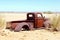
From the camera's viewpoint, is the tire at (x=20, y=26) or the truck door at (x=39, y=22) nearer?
the tire at (x=20, y=26)

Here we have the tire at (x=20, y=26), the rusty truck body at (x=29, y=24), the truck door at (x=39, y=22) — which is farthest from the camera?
the truck door at (x=39, y=22)

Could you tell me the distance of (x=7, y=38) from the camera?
1241 centimetres

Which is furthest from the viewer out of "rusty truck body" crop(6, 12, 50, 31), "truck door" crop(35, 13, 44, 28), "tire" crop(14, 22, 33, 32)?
"truck door" crop(35, 13, 44, 28)

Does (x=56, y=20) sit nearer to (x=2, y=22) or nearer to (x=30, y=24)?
(x=30, y=24)

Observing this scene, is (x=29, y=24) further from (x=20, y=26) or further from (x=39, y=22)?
(x=39, y=22)

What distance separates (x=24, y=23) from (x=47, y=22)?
8.06 feet

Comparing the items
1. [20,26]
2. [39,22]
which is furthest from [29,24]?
[39,22]

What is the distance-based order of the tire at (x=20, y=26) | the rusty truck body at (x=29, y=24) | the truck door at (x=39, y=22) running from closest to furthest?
1. the tire at (x=20, y=26)
2. the rusty truck body at (x=29, y=24)
3. the truck door at (x=39, y=22)

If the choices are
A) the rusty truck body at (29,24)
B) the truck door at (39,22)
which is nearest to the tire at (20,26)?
the rusty truck body at (29,24)

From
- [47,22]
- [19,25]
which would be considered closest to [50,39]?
[19,25]

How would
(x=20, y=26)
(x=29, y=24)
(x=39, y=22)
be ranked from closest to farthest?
(x=20, y=26), (x=29, y=24), (x=39, y=22)


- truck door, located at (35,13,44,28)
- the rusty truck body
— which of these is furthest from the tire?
truck door, located at (35,13,44,28)

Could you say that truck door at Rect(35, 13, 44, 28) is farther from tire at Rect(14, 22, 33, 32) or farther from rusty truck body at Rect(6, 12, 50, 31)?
tire at Rect(14, 22, 33, 32)

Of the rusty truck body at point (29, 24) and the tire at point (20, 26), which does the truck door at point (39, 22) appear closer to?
the rusty truck body at point (29, 24)
